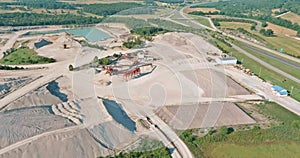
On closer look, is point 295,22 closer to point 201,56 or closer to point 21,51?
point 201,56

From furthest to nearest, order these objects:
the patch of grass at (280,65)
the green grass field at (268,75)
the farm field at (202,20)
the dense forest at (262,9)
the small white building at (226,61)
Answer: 1. the dense forest at (262,9)
2. the farm field at (202,20)
3. the small white building at (226,61)
4. the patch of grass at (280,65)
5. the green grass field at (268,75)

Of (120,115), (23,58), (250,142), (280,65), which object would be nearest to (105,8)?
(23,58)

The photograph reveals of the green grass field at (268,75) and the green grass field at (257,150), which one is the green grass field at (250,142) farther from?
the green grass field at (268,75)

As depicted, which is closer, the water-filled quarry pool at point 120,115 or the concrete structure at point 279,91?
the water-filled quarry pool at point 120,115

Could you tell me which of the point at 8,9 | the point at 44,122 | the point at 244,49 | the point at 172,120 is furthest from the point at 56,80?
the point at 8,9

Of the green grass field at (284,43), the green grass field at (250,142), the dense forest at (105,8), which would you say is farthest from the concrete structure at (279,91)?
the dense forest at (105,8)

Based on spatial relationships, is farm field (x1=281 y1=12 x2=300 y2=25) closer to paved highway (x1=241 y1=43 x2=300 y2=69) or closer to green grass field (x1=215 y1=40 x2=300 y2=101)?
paved highway (x1=241 y1=43 x2=300 y2=69)
